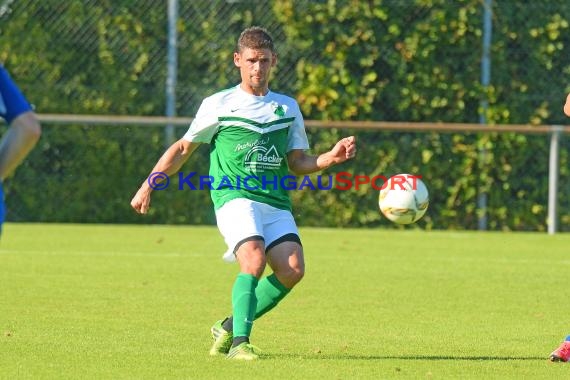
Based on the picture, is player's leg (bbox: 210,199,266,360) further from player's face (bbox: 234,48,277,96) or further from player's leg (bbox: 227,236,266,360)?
player's face (bbox: 234,48,277,96)

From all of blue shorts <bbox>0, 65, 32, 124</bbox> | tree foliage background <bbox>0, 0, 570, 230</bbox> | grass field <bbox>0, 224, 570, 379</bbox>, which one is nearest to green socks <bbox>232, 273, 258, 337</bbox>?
grass field <bbox>0, 224, 570, 379</bbox>

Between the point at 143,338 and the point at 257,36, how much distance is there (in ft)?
5.83

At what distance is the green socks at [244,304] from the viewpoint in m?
6.27

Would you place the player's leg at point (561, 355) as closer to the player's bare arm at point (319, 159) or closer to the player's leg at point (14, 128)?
the player's bare arm at point (319, 159)

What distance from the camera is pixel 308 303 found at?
8.73 metres

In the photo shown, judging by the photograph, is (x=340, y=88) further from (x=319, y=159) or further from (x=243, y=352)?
(x=243, y=352)

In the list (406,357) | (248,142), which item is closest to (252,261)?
(248,142)

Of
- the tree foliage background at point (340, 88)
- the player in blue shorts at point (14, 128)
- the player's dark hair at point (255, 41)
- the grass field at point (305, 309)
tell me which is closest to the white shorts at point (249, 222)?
the grass field at point (305, 309)

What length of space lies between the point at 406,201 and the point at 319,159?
2.16 meters

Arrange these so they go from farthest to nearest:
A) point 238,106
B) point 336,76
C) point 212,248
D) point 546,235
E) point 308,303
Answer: point 336,76
point 546,235
point 212,248
point 308,303
point 238,106

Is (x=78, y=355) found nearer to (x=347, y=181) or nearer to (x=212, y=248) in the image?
(x=212, y=248)

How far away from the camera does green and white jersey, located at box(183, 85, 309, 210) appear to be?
263 inches

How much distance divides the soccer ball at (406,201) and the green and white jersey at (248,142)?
2.03m

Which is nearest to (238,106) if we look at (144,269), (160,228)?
(144,269)
